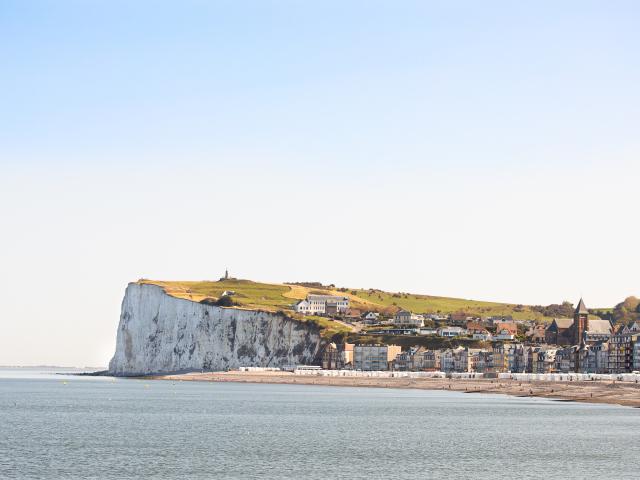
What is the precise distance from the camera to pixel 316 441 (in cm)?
6494

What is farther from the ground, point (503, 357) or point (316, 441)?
point (503, 357)

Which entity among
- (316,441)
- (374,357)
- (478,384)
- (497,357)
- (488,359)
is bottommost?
(316,441)

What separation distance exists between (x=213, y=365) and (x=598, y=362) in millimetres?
72247

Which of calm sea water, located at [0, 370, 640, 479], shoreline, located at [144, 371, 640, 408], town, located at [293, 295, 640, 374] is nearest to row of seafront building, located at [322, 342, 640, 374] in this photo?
town, located at [293, 295, 640, 374]

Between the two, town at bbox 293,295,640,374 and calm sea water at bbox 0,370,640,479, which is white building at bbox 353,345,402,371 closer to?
town at bbox 293,295,640,374

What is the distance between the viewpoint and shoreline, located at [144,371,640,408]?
114m

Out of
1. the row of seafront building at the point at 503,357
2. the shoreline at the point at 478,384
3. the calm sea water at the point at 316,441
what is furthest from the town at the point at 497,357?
the calm sea water at the point at 316,441

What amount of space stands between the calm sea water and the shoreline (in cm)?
1020

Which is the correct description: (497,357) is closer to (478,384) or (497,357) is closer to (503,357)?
(503,357)

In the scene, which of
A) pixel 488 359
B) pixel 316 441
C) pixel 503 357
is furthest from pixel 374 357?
pixel 316 441

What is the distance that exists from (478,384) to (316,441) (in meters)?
89.9

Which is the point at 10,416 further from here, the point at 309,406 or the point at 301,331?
the point at 301,331

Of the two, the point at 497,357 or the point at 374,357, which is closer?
the point at 497,357

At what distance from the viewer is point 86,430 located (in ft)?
235
